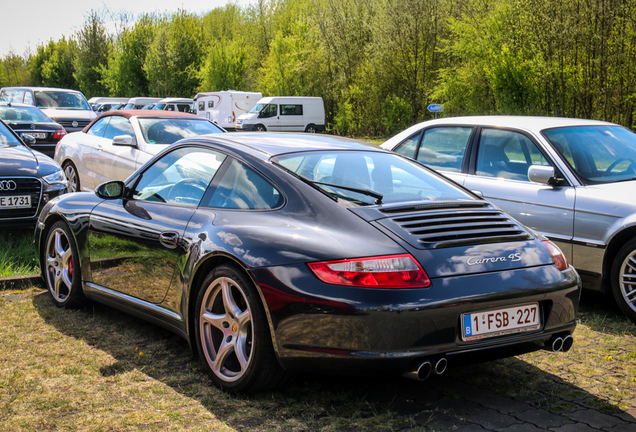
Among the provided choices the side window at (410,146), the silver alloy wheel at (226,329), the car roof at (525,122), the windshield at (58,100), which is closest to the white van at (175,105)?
the windshield at (58,100)

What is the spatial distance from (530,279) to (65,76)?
9034cm

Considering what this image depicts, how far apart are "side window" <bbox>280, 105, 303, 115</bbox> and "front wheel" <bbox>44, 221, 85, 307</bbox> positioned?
35.2m

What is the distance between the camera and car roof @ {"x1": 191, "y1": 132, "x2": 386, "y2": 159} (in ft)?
12.3

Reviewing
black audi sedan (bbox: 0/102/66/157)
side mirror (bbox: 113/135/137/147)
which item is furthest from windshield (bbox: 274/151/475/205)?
black audi sedan (bbox: 0/102/66/157)

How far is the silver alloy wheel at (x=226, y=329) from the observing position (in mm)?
3248

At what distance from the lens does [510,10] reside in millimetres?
24406

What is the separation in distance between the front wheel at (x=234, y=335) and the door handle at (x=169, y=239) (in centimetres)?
38

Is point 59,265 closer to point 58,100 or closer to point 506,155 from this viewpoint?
point 506,155

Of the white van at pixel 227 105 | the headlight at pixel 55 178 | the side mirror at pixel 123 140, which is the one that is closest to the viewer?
the headlight at pixel 55 178

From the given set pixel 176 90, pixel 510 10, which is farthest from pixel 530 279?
pixel 176 90

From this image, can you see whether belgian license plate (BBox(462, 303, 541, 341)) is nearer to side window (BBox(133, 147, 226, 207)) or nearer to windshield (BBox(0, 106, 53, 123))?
side window (BBox(133, 147, 226, 207))

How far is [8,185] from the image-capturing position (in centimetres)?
676

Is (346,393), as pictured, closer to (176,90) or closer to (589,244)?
(589,244)

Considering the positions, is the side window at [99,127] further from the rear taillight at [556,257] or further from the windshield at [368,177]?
the rear taillight at [556,257]
